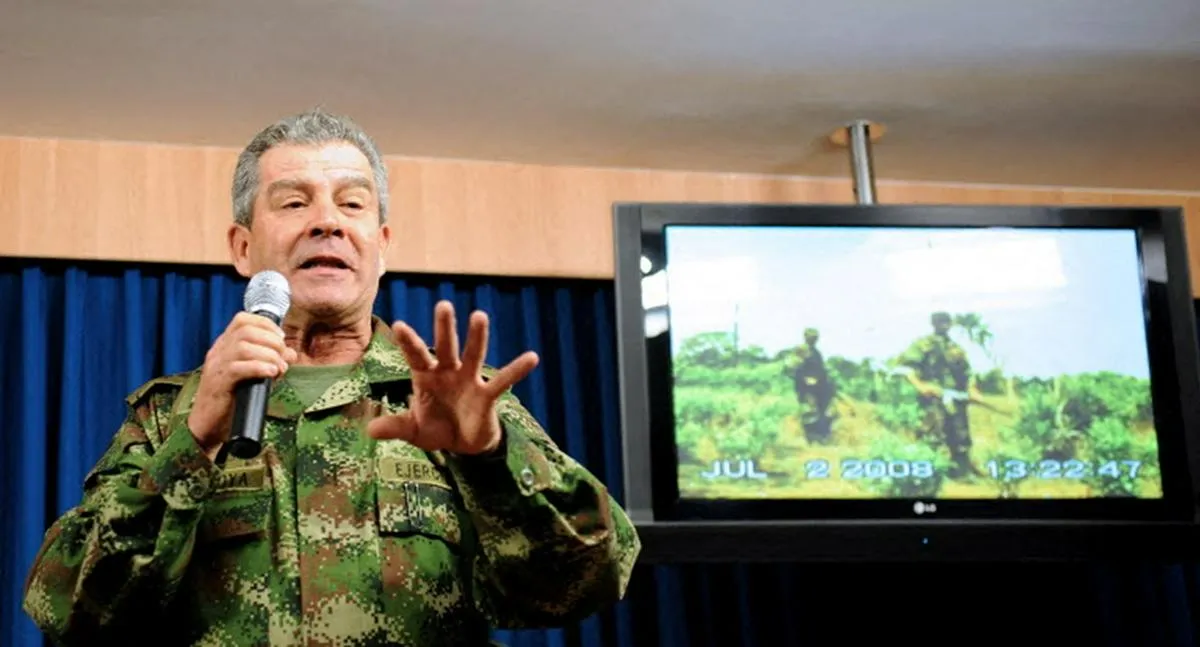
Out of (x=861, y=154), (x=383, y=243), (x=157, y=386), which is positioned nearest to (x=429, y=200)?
(x=861, y=154)

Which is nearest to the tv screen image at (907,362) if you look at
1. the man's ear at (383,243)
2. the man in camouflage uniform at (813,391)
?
the man in camouflage uniform at (813,391)

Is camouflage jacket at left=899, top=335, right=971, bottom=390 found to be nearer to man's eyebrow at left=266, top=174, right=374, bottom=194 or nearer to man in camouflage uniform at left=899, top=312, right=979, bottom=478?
man in camouflage uniform at left=899, top=312, right=979, bottom=478

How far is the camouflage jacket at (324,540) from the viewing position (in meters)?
1.61

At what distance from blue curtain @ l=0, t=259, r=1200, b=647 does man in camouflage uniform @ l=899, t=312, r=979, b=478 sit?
66 centimetres

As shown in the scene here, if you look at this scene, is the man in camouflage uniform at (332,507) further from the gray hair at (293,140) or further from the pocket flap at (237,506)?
the gray hair at (293,140)

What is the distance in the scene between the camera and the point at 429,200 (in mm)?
3648

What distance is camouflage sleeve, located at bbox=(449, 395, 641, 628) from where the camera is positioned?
1.61 meters

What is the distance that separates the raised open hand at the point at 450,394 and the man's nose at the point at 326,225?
0.50 m

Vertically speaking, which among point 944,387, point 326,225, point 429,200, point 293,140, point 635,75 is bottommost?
point 944,387

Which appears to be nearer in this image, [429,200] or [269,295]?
[269,295]

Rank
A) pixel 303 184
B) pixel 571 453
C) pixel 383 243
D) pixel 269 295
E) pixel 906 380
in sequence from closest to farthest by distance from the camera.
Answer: pixel 269 295 < pixel 303 184 < pixel 383 243 < pixel 906 380 < pixel 571 453

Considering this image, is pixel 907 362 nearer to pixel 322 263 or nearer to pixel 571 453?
pixel 571 453

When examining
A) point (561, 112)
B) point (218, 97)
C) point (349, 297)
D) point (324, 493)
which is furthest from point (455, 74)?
point (324, 493)

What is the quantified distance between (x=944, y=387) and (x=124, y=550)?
2045 mm
